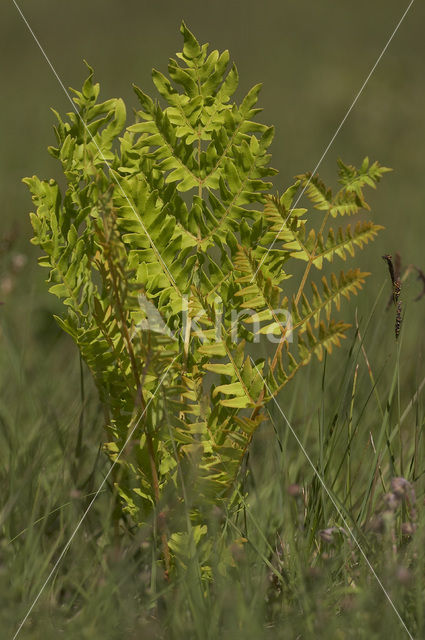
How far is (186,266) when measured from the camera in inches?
34.2

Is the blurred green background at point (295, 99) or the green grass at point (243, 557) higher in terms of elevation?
the blurred green background at point (295, 99)

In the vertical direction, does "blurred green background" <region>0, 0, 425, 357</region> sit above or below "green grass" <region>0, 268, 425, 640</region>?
above

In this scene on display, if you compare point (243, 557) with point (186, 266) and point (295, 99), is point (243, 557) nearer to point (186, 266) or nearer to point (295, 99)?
point (186, 266)

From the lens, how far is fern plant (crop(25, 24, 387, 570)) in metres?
0.81

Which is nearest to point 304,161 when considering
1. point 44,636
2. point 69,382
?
point 69,382

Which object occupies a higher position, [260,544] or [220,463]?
[220,463]

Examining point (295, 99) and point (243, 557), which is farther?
point (295, 99)

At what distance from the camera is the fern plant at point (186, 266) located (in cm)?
81

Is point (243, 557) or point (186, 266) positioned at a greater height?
point (186, 266)

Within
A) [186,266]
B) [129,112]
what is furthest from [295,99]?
[186,266]

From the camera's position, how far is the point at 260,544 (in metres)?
0.89

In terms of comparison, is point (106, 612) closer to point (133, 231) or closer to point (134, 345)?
point (134, 345)

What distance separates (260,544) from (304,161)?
288cm

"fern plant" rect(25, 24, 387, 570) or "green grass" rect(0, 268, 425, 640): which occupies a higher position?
"fern plant" rect(25, 24, 387, 570)
